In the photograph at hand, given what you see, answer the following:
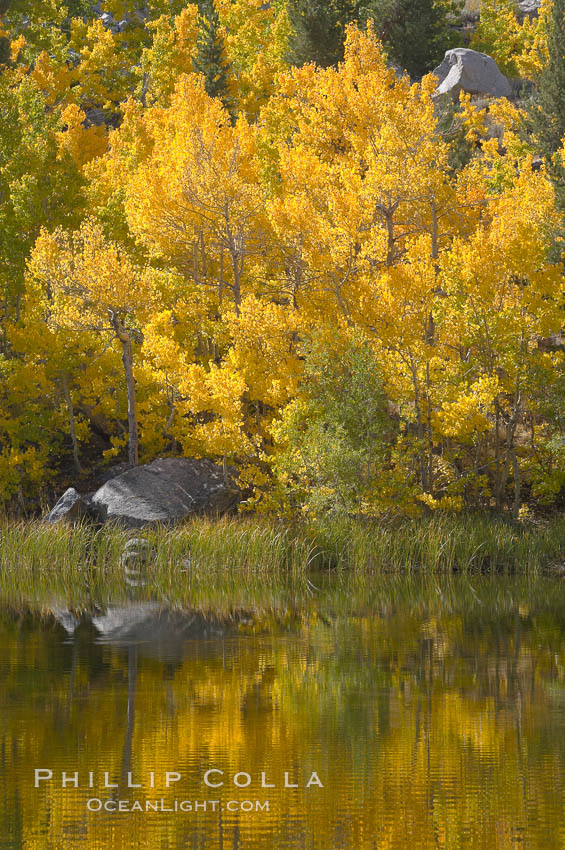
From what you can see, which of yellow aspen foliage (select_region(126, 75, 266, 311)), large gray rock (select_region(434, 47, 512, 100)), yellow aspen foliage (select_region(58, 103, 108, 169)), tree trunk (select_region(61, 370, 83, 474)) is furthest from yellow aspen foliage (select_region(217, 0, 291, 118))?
tree trunk (select_region(61, 370, 83, 474))

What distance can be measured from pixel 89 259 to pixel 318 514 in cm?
965

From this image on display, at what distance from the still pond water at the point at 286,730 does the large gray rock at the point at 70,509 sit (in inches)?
375

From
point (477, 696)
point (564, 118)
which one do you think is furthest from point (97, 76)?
point (477, 696)

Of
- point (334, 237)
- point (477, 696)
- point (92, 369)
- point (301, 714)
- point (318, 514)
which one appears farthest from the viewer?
point (92, 369)

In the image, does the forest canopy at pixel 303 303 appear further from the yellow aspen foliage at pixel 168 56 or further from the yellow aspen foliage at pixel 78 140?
the yellow aspen foliage at pixel 168 56

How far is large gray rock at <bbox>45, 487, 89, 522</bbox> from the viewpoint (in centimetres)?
2711

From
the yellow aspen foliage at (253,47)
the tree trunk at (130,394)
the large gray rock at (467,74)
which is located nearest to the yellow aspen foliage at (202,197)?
the tree trunk at (130,394)

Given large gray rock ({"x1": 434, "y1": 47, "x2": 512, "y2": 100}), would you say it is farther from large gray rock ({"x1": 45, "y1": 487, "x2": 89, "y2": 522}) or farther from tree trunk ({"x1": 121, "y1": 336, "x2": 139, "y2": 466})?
large gray rock ({"x1": 45, "y1": 487, "x2": 89, "y2": 522})

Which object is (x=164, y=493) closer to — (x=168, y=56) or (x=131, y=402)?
(x=131, y=402)

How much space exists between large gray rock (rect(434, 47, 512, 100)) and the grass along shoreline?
104ft

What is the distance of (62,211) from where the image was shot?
116ft

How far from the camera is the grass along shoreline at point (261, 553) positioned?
2250 cm

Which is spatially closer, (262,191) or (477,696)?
(477,696)

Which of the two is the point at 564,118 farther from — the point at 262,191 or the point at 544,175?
the point at 262,191
